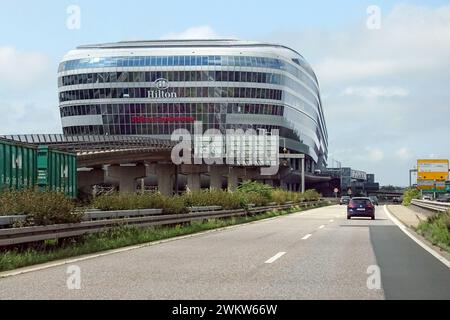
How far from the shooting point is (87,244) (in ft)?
50.6

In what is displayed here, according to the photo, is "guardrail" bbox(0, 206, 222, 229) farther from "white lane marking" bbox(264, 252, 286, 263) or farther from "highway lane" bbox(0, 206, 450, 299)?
"white lane marking" bbox(264, 252, 286, 263)

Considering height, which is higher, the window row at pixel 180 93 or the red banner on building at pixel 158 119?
the window row at pixel 180 93

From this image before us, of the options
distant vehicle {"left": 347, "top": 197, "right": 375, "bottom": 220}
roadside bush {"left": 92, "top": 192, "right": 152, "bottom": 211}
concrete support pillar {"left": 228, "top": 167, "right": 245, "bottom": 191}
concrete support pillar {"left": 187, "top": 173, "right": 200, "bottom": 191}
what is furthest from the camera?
concrete support pillar {"left": 228, "top": 167, "right": 245, "bottom": 191}

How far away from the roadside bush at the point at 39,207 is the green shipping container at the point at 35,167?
19.7 ft

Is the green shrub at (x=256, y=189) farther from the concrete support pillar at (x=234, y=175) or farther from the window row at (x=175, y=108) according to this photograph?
the window row at (x=175, y=108)

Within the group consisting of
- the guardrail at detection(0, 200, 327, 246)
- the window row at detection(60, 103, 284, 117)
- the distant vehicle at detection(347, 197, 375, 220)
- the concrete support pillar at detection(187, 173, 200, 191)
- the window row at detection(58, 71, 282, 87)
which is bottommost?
the distant vehicle at detection(347, 197, 375, 220)

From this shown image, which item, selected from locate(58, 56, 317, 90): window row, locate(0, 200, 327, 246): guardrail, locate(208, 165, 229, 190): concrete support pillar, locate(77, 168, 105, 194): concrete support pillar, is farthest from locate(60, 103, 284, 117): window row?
locate(0, 200, 327, 246): guardrail

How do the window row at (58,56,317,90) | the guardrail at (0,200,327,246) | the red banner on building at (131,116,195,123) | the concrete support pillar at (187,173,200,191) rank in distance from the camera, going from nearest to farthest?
the guardrail at (0,200,327,246), the concrete support pillar at (187,173,200,191), the window row at (58,56,317,90), the red banner on building at (131,116,195,123)

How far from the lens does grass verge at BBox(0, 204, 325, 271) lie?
12172 mm

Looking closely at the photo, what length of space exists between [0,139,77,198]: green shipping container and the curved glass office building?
265ft

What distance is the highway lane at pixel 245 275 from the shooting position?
8.53m

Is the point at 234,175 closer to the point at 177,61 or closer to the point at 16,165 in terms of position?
the point at 177,61

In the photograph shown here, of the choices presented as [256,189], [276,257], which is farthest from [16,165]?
[256,189]

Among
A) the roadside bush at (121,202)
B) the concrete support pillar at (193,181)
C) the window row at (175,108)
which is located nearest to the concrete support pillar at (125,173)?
the concrete support pillar at (193,181)
